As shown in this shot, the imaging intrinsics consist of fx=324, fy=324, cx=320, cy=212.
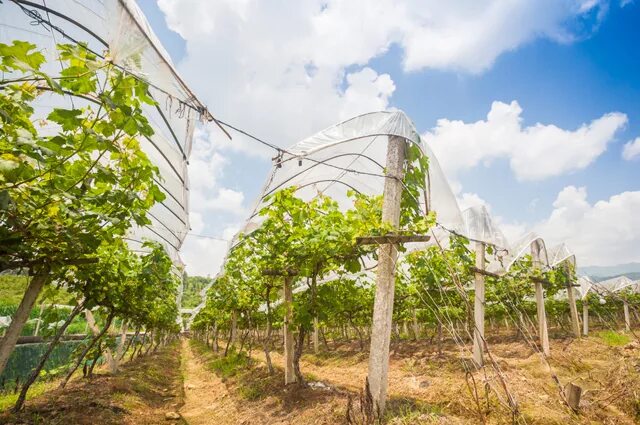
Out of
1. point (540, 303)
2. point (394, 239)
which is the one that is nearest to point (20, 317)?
point (394, 239)

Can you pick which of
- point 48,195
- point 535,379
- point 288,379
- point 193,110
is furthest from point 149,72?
point 535,379

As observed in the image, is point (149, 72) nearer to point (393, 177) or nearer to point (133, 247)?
point (393, 177)

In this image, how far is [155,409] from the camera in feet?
28.3

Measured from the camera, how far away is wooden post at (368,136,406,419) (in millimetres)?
4906

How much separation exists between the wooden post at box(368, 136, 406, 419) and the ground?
494mm

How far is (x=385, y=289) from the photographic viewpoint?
5.00m

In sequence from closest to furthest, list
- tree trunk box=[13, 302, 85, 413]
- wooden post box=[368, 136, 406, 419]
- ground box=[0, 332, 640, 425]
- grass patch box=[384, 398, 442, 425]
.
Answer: grass patch box=[384, 398, 442, 425] < wooden post box=[368, 136, 406, 419] < ground box=[0, 332, 640, 425] < tree trunk box=[13, 302, 85, 413]

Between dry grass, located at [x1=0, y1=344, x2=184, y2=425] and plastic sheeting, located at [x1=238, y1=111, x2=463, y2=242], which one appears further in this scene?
dry grass, located at [x1=0, y1=344, x2=184, y2=425]

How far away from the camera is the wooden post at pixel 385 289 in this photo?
4.91 metres

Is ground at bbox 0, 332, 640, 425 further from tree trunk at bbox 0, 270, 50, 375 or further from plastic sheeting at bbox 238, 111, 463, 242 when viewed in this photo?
plastic sheeting at bbox 238, 111, 463, 242

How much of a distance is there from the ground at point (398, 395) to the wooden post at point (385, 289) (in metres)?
0.49

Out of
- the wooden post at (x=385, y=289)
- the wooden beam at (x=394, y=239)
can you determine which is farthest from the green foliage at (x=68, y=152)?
the wooden post at (x=385, y=289)

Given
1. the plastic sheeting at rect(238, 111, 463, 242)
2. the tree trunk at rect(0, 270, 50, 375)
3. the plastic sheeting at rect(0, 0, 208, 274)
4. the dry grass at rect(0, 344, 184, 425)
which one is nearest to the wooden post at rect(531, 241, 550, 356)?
Answer: the plastic sheeting at rect(238, 111, 463, 242)

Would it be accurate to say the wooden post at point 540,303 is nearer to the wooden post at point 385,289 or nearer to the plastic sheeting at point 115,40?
the wooden post at point 385,289
